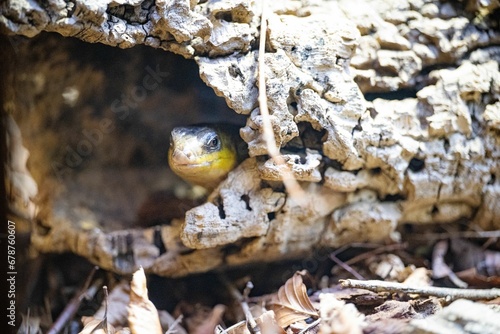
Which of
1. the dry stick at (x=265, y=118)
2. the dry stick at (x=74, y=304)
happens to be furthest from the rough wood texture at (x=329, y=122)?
the dry stick at (x=74, y=304)

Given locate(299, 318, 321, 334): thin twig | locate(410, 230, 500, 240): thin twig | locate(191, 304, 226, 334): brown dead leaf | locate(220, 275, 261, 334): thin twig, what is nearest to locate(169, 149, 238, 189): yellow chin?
locate(220, 275, 261, 334): thin twig

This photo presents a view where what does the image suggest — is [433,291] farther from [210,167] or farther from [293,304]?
[210,167]

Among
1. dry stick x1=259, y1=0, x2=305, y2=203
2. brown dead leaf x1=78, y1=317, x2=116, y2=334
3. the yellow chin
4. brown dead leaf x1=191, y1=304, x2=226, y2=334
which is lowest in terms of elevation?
brown dead leaf x1=191, y1=304, x2=226, y2=334

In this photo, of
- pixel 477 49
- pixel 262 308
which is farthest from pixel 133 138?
pixel 477 49

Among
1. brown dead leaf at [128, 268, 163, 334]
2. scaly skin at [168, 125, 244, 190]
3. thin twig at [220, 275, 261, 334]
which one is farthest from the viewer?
scaly skin at [168, 125, 244, 190]

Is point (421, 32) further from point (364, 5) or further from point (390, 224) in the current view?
point (390, 224)

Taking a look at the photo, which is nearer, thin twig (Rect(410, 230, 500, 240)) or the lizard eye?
the lizard eye

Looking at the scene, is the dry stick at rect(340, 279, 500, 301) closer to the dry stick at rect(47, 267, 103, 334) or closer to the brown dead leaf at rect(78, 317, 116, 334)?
the brown dead leaf at rect(78, 317, 116, 334)
